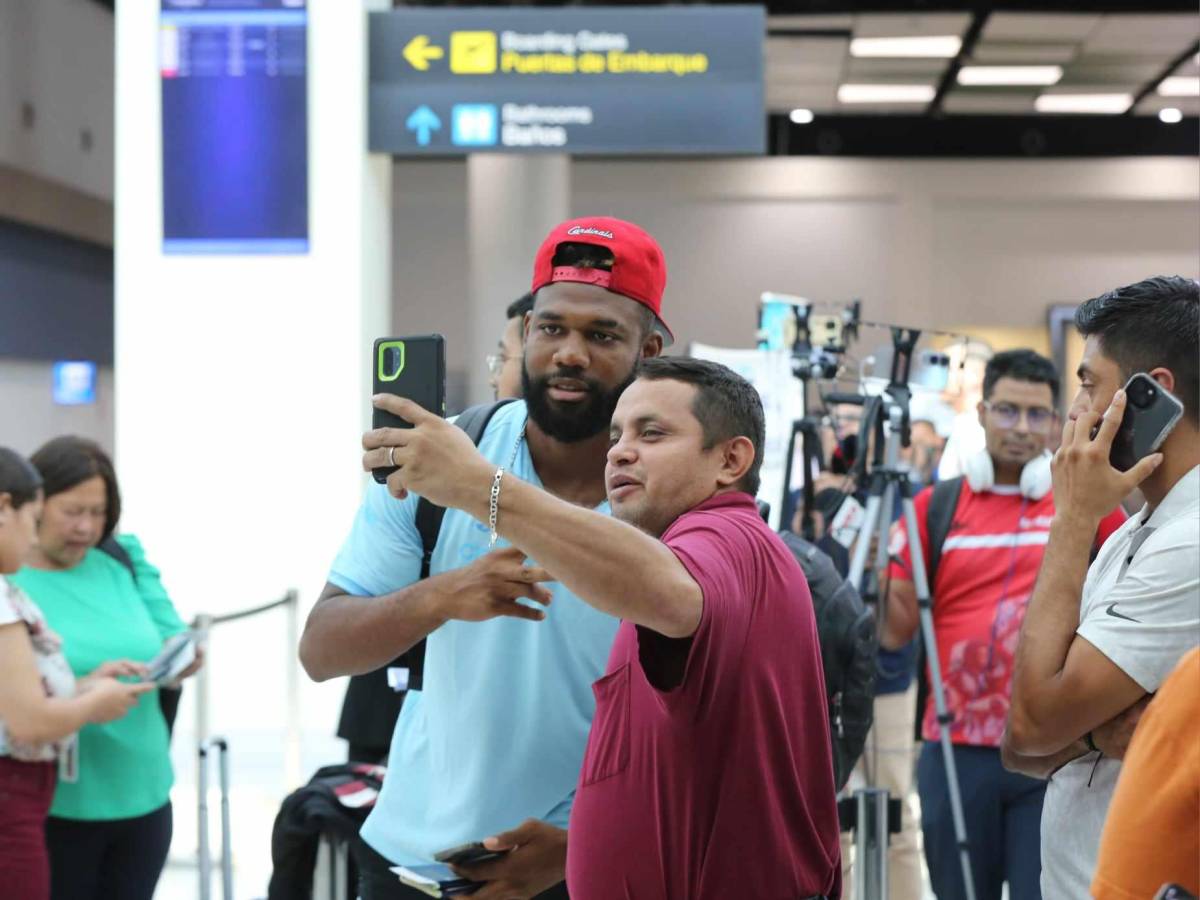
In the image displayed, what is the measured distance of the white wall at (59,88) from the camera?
991 centimetres

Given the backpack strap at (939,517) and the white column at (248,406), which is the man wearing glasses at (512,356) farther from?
the white column at (248,406)

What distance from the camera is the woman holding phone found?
122 inches

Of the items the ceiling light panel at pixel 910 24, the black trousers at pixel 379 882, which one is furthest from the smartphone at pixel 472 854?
the ceiling light panel at pixel 910 24

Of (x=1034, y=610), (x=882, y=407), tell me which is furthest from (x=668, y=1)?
(x=1034, y=610)

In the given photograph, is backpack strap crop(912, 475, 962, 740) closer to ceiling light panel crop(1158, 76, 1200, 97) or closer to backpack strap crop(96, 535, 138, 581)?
backpack strap crop(96, 535, 138, 581)

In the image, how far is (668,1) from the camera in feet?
35.7

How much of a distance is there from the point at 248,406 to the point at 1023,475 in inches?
164

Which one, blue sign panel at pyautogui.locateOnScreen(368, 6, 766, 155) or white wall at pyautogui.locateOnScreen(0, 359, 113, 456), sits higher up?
blue sign panel at pyautogui.locateOnScreen(368, 6, 766, 155)

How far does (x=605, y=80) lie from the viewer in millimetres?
6480

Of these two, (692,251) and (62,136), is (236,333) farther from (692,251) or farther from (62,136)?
(692,251)

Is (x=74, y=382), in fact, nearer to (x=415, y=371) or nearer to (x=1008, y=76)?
(x=1008, y=76)

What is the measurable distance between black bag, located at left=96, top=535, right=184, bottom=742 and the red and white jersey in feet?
6.36

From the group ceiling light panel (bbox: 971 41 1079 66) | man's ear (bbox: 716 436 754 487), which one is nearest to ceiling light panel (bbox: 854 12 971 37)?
ceiling light panel (bbox: 971 41 1079 66)

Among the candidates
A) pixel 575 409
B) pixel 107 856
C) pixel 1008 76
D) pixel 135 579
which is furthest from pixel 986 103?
pixel 575 409
